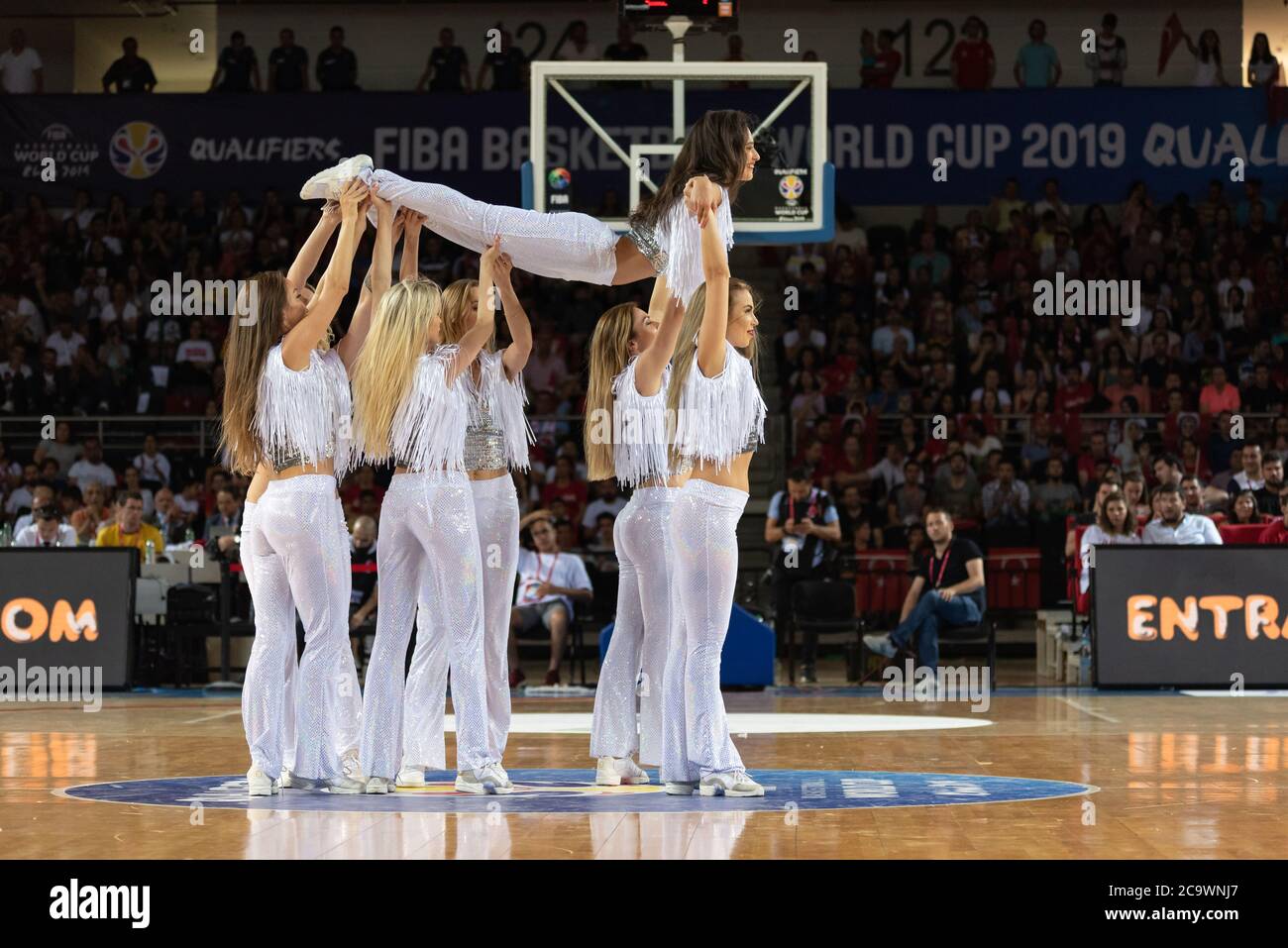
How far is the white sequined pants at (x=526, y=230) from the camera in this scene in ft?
21.7

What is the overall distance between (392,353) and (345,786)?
1661 millimetres

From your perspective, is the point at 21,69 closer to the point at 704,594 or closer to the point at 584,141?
the point at 584,141

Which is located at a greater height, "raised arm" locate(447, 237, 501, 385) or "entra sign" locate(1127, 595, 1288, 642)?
"raised arm" locate(447, 237, 501, 385)

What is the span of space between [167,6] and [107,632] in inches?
443

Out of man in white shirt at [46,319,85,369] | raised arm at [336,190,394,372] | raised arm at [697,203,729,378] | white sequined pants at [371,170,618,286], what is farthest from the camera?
man in white shirt at [46,319,85,369]

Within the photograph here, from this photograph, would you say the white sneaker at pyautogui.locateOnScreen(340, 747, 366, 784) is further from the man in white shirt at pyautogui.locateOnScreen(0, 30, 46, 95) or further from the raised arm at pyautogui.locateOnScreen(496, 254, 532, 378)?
the man in white shirt at pyautogui.locateOnScreen(0, 30, 46, 95)

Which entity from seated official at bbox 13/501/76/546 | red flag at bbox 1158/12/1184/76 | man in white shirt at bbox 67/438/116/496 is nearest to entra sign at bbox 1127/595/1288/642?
seated official at bbox 13/501/76/546

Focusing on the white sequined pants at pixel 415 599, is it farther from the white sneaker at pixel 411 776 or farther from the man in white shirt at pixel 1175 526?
the man in white shirt at pixel 1175 526

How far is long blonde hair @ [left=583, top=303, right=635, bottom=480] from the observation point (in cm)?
712

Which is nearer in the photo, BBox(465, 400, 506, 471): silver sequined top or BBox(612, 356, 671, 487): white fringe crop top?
BBox(612, 356, 671, 487): white fringe crop top

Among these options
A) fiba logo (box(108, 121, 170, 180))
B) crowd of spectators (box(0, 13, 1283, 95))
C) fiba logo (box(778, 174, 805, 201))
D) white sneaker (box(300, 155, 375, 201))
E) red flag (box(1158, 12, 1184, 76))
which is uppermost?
red flag (box(1158, 12, 1184, 76))

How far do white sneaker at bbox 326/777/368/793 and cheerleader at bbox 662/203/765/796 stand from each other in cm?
119
